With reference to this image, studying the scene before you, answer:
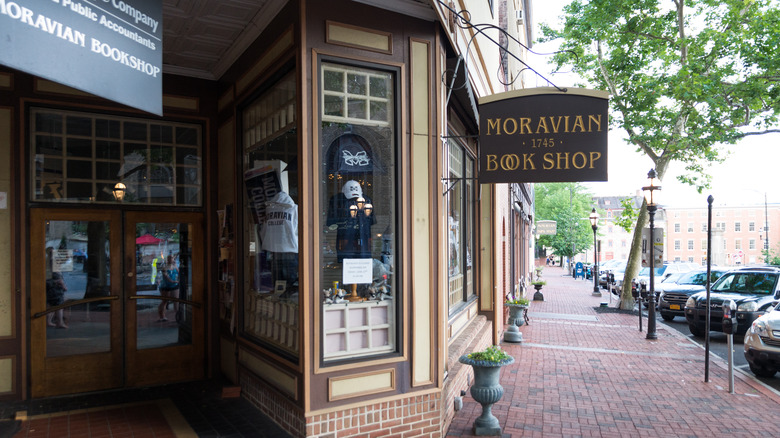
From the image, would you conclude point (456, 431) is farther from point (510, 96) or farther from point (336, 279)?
point (510, 96)

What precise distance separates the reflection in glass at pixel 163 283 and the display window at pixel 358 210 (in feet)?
9.70

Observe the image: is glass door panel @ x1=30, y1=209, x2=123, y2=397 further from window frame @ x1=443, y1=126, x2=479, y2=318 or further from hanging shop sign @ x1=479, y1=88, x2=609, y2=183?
hanging shop sign @ x1=479, y1=88, x2=609, y2=183

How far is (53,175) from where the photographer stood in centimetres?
618

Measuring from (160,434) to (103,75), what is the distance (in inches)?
148

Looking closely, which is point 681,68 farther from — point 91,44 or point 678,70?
point 91,44

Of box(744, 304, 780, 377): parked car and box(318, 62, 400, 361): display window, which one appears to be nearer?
box(318, 62, 400, 361): display window

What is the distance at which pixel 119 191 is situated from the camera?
6559 millimetres

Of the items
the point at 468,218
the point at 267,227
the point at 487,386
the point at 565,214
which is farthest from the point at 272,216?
the point at 565,214

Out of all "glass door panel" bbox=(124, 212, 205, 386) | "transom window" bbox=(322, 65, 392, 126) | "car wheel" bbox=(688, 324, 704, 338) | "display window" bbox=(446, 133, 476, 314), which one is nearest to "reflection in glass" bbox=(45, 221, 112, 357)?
"glass door panel" bbox=(124, 212, 205, 386)

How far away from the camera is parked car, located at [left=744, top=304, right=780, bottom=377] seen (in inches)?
330

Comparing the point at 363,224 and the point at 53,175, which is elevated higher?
the point at 53,175

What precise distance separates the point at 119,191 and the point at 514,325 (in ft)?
27.1

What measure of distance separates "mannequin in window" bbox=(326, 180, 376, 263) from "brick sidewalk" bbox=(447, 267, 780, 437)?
2.22 meters

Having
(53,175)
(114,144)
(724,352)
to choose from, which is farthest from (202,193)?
(724,352)
